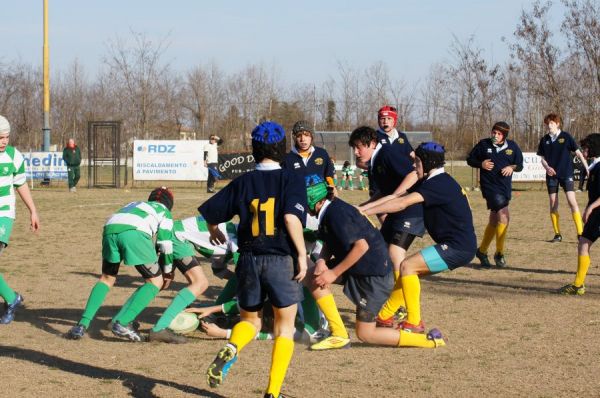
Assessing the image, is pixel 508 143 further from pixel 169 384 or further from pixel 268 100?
pixel 268 100

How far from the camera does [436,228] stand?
7574 millimetres

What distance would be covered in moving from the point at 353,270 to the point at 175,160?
26157 millimetres

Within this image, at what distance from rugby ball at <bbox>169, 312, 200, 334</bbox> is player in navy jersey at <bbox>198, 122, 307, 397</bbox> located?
2134 millimetres

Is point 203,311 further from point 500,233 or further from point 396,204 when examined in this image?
point 500,233

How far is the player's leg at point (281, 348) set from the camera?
5.33 metres

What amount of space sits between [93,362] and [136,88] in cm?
4429

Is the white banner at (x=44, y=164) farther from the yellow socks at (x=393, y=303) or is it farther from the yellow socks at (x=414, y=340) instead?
the yellow socks at (x=414, y=340)

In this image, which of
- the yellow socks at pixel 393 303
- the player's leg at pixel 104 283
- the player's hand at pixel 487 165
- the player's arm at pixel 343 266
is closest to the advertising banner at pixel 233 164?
the player's hand at pixel 487 165

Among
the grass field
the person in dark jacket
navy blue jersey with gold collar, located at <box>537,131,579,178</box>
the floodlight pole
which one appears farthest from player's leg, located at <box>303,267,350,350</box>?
the floodlight pole

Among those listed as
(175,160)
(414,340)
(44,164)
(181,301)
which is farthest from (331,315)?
(44,164)

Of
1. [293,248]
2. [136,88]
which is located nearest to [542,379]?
[293,248]

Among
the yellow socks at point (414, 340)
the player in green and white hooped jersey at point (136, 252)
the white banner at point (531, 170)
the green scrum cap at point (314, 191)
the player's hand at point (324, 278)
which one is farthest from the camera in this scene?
the white banner at point (531, 170)

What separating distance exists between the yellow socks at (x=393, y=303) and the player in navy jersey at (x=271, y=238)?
7.86 ft

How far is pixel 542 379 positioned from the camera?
6.18 metres
